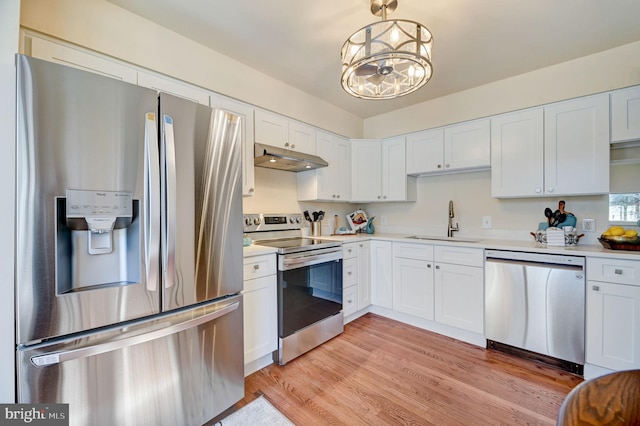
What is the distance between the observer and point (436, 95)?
3051 millimetres

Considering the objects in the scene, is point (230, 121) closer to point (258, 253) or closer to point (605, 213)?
point (258, 253)

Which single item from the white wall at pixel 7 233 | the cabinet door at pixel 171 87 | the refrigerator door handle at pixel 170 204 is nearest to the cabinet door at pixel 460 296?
the refrigerator door handle at pixel 170 204

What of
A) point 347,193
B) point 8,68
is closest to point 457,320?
point 347,193

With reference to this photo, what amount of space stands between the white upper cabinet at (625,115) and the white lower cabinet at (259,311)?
9.71ft

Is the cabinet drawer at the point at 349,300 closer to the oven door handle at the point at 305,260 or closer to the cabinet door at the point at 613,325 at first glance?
the oven door handle at the point at 305,260

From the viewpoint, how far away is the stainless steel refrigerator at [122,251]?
100 centimetres

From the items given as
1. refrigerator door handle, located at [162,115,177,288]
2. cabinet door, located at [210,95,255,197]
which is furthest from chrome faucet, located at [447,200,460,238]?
refrigerator door handle, located at [162,115,177,288]

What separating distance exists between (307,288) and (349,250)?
72 centimetres

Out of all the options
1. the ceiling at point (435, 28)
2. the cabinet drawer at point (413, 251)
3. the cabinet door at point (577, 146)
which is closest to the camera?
the ceiling at point (435, 28)

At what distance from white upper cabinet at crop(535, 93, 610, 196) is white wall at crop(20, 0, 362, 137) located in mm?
2404

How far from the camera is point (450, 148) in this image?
292 centimetres

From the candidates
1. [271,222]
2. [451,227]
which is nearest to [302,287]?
[271,222]

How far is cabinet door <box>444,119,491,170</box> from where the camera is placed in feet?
8.91

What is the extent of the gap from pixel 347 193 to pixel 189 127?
90.0 inches
